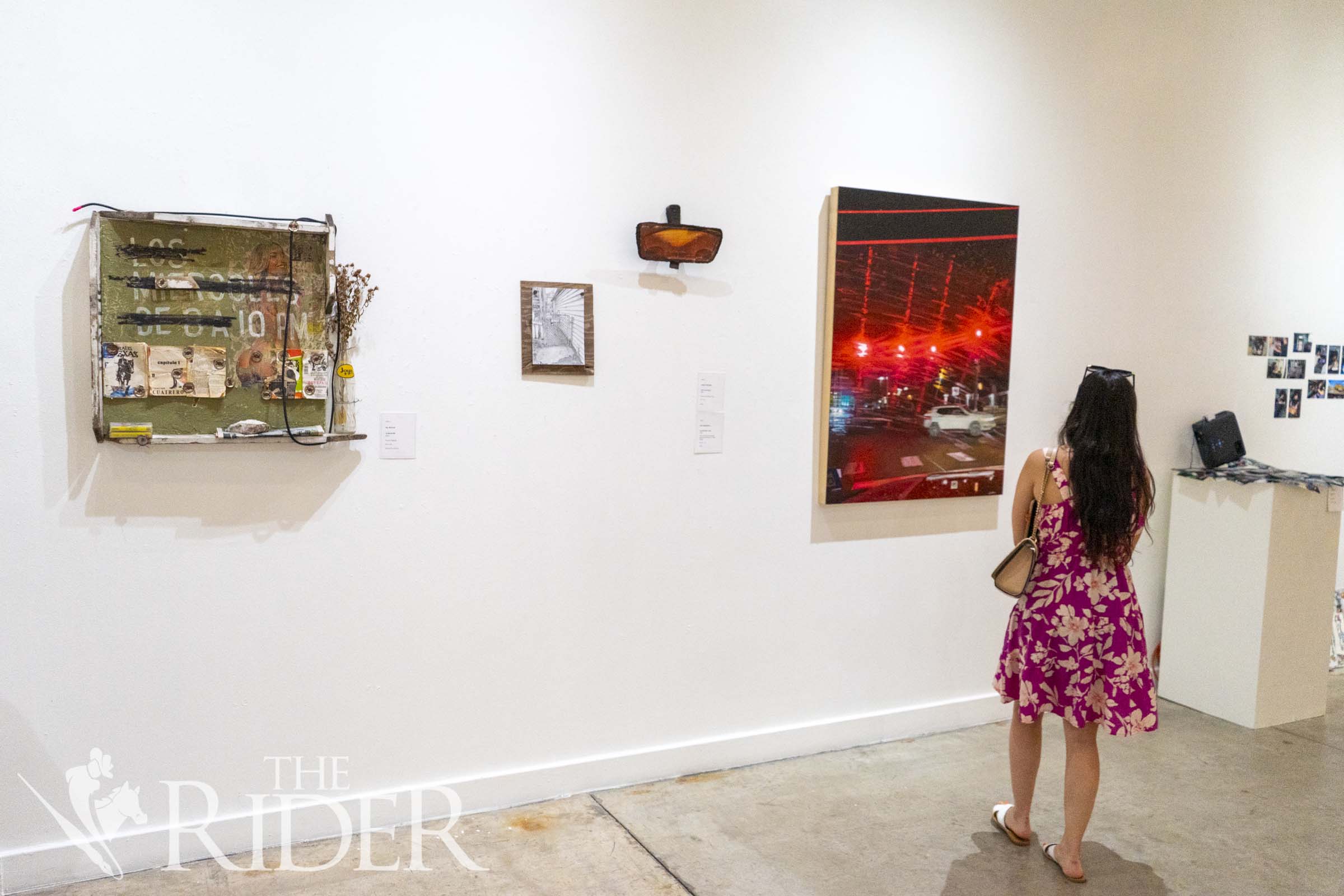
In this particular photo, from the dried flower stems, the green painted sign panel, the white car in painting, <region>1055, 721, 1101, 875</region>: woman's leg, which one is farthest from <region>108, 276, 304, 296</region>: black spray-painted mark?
<region>1055, 721, 1101, 875</region>: woman's leg

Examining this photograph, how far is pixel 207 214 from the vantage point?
99.0 inches

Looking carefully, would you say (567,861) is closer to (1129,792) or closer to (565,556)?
(565,556)

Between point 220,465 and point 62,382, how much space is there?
0.44 meters

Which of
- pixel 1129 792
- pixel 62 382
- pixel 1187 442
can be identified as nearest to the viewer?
pixel 62 382

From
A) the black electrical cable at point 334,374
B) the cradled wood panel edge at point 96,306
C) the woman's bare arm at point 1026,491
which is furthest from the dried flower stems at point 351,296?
the woman's bare arm at point 1026,491

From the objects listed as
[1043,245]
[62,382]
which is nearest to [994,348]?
[1043,245]

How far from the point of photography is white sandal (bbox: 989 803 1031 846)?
2828 mm

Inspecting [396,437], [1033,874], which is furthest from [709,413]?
[1033,874]

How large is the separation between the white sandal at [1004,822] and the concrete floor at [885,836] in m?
0.03

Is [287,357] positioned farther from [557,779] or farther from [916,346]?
[916,346]

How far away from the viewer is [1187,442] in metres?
4.28

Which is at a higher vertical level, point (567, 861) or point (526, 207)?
point (526, 207)

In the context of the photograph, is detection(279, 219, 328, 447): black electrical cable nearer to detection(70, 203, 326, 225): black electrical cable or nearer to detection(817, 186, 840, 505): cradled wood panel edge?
detection(70, 203, 326, 225): black electrical cable
